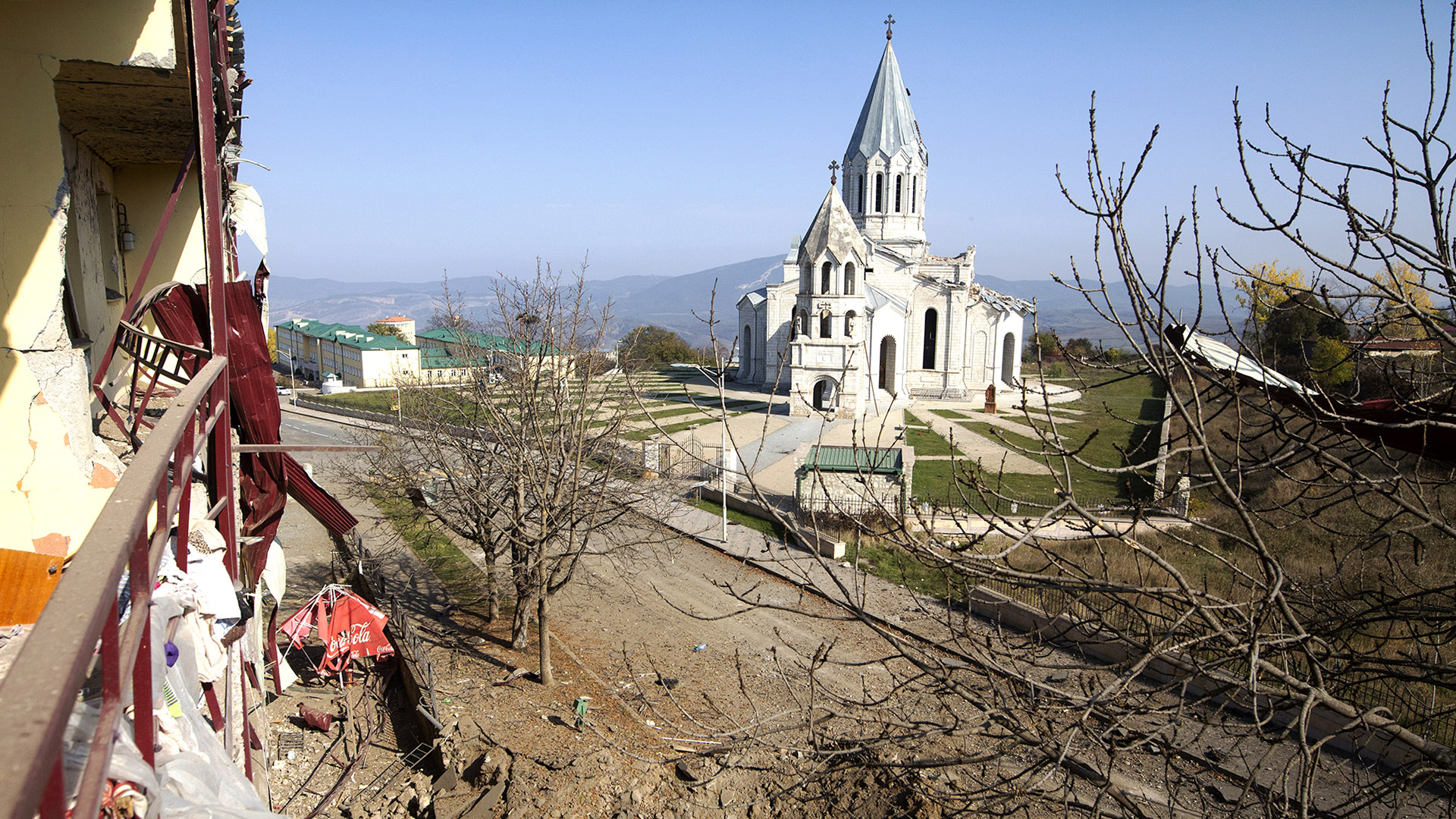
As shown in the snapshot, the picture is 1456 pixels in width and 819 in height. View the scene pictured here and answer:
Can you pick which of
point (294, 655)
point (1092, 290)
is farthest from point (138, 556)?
point (294, 655)

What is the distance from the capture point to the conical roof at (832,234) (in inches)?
1348

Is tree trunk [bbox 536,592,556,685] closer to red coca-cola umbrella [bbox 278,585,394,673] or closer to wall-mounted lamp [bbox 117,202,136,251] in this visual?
red coca-cola umbrella [bbox 278,585,394,673]

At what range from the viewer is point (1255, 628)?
3842 mm

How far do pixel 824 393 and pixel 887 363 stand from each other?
5265 millimetres

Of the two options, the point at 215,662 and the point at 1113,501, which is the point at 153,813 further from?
the point at 1113,501

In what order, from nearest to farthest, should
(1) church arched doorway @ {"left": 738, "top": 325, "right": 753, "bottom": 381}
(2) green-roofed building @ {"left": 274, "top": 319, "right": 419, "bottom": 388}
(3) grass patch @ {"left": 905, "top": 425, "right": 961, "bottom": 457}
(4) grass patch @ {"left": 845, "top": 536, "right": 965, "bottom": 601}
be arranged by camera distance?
(4) grass patch @ {"left": 845, "top": 536, "right": 965, "bottom": 601}, (3) grass patch @ {"left": 905, "top": 425, "right": 961, "bottom": 457}, (1) church arched doorway @ {"left": 738, "top": 325, "right": 753, "bottom": 381}, (2) green-roofed building @ {"left": 274, "top": 319, "right": 419, "bottom": 388}

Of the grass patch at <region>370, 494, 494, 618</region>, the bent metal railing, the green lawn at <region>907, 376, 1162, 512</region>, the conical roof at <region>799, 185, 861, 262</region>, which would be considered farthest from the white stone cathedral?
the bent metal railing

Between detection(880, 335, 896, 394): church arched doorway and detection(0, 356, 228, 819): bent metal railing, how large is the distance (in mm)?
37798

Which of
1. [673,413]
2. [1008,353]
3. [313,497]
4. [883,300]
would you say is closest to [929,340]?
[883,300]

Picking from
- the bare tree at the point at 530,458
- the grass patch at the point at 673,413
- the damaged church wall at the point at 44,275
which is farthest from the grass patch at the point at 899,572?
the grass patch at the point at 673,413

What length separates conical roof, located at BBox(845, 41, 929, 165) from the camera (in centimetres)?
4206

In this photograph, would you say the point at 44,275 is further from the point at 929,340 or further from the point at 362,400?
the point at 362,400

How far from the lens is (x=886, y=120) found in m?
42.1

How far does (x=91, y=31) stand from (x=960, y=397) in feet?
128
